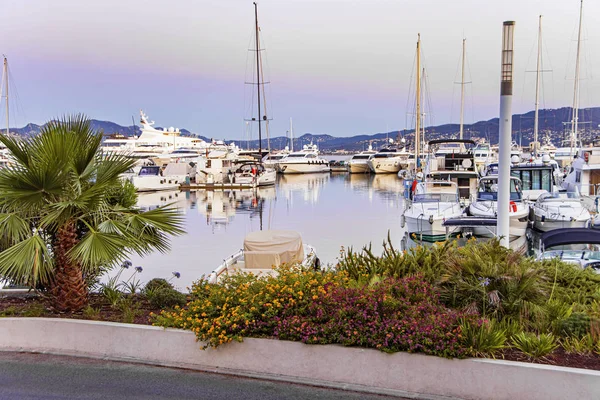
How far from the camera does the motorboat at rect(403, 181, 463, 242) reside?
71.1 ft

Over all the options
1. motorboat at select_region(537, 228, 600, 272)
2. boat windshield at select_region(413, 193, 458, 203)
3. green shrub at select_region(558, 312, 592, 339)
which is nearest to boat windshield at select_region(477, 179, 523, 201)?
boat windshield at select_region(413, 193, 458, 203)

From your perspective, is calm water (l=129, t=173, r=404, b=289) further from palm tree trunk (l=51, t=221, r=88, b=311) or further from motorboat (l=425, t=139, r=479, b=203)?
palm tree trunk (l=51, t=221, r=88, b=311)

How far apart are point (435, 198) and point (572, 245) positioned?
9.28 metres

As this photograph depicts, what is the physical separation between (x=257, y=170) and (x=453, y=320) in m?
55.9

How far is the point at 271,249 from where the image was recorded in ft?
47.9

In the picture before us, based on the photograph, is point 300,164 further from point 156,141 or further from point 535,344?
point 535,344

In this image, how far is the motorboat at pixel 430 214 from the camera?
2167cm

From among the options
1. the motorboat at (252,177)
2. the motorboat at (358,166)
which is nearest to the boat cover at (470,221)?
the motorboat at (252,177)

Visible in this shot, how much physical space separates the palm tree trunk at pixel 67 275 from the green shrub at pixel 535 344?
6.29 meters

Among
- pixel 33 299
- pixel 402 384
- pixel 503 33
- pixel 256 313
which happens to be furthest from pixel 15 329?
pixel 503 33

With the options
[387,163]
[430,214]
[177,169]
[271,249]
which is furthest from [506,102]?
[387,163]

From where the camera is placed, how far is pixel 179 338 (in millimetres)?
7344

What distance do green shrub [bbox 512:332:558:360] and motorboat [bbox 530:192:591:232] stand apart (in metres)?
16.0

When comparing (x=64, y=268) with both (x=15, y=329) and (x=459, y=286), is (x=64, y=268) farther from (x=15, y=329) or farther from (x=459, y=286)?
(x=459, y=286)
